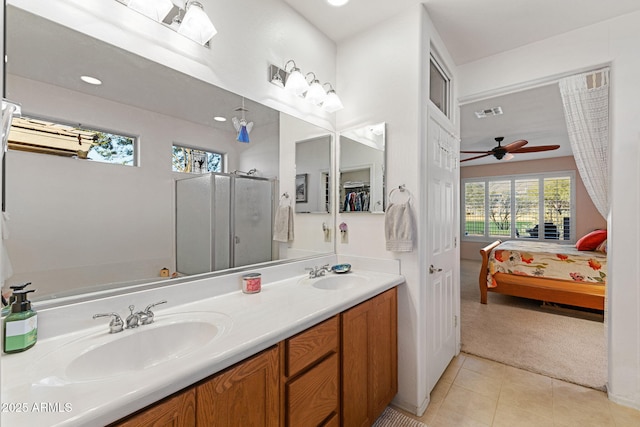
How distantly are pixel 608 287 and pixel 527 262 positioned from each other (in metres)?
2.01

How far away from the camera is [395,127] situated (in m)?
1.98

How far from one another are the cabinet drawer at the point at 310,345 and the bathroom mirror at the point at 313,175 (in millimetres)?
931

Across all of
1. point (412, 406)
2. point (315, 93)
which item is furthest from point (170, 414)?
point (315, 93)

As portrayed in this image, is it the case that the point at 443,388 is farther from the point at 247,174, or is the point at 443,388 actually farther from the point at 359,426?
the point at 247,174

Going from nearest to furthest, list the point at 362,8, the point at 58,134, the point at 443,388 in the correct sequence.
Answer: the point at 58,134 → the point at 362,8 → the point at 443,388

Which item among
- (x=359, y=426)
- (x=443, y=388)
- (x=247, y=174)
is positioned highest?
(x=247, y=174)

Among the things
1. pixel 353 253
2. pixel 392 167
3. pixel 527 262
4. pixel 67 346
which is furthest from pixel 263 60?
→ pixel 527 262

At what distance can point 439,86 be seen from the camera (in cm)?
234

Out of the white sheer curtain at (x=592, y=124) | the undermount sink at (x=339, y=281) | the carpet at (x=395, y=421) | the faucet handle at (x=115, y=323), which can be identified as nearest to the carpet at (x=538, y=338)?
the carpet at (x=395, y=421)

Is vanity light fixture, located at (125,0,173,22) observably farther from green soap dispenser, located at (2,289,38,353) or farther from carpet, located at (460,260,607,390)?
carpet, located at (460,260,607,390)

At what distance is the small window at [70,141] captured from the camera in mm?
992

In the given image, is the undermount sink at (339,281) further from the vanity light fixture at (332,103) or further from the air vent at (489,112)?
the air vent at (489,112)

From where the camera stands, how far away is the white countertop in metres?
0.65

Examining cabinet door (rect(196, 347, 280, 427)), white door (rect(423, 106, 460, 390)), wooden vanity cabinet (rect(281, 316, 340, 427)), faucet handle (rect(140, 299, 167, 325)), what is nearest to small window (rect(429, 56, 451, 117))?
white door (rect(423, 106, 460, 390))
